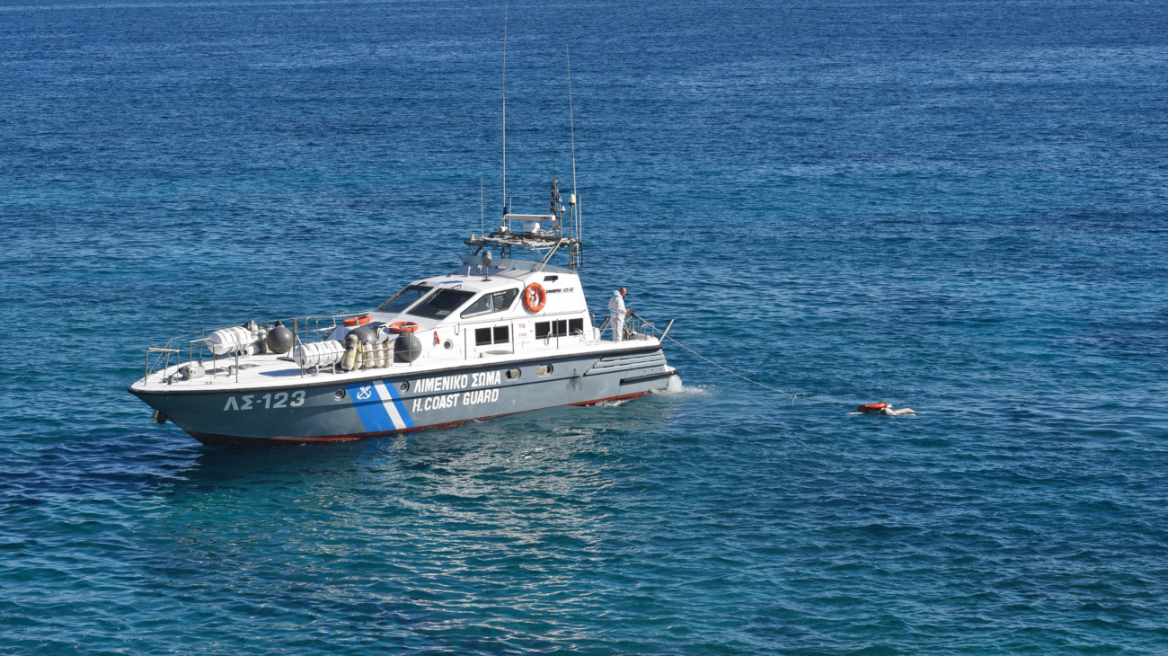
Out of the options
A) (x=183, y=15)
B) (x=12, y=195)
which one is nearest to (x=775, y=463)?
(x=12, y=195)

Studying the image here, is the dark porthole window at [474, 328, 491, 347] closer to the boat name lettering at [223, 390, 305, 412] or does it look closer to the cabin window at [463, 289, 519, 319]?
the cabin window at [463, 289, 519, 319]

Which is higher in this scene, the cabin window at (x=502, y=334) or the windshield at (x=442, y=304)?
the windshield at (x=442, y=304)

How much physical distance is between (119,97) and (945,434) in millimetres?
81769

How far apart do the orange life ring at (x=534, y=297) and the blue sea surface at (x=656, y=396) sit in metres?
2.98

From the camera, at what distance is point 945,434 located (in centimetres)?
3334

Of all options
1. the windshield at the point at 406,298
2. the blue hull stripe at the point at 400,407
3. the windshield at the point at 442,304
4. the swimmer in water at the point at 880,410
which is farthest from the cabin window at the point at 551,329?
the swimmer in water at the point at 880,410

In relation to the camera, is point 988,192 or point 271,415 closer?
point 271,415

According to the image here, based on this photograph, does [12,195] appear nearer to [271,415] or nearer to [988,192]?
[271,415]

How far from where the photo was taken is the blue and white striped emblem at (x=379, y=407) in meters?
31.5

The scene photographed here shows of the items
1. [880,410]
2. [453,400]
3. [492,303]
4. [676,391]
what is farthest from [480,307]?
[880,410]

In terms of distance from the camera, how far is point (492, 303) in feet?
112

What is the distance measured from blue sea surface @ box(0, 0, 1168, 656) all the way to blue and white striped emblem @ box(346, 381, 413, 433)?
1.99 ft

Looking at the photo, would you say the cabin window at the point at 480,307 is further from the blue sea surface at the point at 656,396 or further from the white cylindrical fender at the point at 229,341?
the white cylindrical fender at the point at 229,341

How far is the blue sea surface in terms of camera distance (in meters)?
24.1
